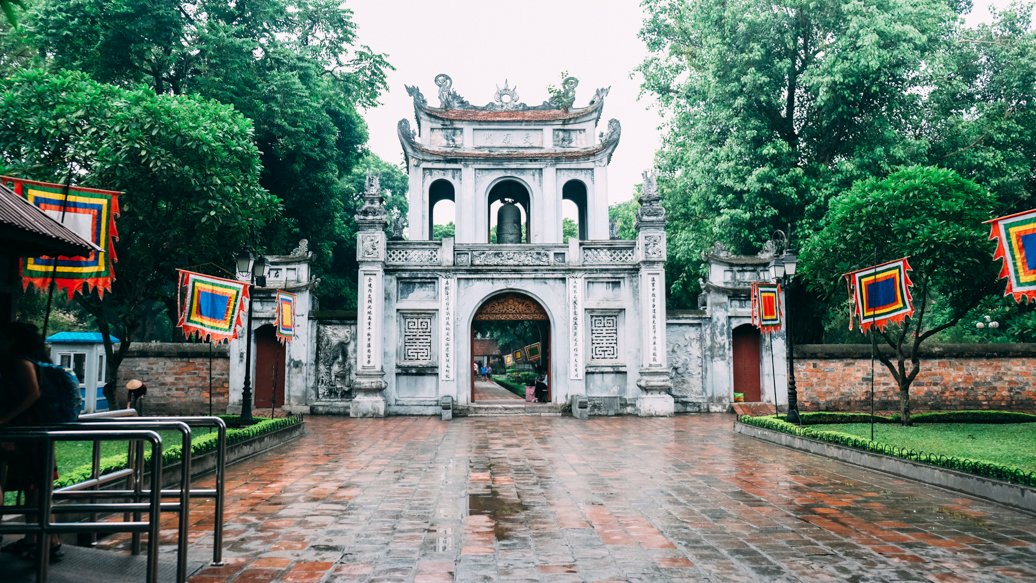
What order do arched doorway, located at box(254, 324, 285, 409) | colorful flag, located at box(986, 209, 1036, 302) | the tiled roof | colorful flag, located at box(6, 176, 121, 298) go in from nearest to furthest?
colorful flag, located at box(6, 176, 121, 298) < colorful flag, located at box(986, 209, 1036, 302) < arched doorway, located at box(254, 324, 285, 409) < the tiled roof

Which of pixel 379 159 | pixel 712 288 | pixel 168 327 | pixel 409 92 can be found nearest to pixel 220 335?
pixel 409 92

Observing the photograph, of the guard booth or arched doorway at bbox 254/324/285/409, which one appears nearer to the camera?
arched doorway at bbox 254/324/285/409

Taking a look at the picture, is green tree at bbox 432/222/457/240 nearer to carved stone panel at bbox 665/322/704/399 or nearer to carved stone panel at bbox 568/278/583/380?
carved stone panel at bbox 568/278/583/380

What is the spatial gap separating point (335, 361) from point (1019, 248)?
17445 mm

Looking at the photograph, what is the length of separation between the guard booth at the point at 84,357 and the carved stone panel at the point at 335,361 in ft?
22.0

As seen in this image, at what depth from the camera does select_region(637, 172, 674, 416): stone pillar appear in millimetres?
20672

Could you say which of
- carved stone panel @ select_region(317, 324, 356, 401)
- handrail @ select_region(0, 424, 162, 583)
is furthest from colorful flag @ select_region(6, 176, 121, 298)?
carved stone panel @ select_region(317, 324, 356, 401)

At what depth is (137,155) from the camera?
15086mm

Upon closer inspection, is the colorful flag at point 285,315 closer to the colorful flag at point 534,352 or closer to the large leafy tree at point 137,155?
the large leafy tree at point 137,155

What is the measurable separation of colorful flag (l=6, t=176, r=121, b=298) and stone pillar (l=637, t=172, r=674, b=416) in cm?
1462

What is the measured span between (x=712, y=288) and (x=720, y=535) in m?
16.2

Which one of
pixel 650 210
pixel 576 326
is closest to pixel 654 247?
pixel 650 210

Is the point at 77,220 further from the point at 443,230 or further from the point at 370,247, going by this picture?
the point at 443,230

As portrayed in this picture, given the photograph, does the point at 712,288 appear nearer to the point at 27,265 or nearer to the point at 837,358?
the point at 837,358
